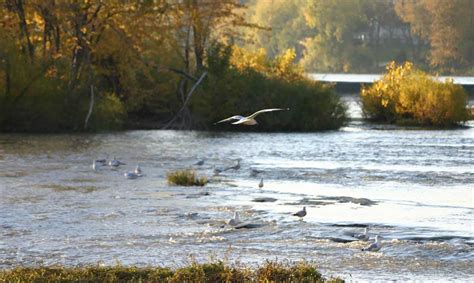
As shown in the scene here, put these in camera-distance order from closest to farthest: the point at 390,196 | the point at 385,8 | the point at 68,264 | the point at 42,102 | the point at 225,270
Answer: the point at 225,270 → the point at 68,264 → the point at 390,196 → the point at 42,102 → the point at 385,8

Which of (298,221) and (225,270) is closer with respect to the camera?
(225,270)

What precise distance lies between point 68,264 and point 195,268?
2.80 meters

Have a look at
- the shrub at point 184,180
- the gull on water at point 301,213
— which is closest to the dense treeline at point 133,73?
the shrub at point 184,180

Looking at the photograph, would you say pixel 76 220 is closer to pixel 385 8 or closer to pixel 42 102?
pixel 42 102

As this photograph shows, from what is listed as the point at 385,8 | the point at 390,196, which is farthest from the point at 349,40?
the point at 390,196

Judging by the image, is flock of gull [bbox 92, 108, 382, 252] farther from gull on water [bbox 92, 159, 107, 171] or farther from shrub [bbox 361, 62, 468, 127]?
shrub [bbox 361, 62, 468, 127]

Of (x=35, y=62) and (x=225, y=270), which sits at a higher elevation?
(x=35, y=62)

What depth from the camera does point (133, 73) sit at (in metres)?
49.4

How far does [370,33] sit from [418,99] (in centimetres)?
8132

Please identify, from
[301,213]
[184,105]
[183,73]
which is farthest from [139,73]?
[301,213]

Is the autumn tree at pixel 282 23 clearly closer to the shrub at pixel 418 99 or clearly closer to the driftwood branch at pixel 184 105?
the shrub at pixel 418 99

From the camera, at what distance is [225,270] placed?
14.7 m

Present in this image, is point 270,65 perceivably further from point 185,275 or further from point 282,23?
point 282,23

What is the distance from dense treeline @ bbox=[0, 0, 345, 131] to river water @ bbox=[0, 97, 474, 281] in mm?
3980
